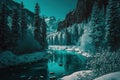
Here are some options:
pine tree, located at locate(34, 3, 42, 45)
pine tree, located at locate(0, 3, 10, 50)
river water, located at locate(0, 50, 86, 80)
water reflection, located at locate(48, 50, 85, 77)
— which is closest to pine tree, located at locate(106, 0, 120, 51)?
river water, located at locate(0, 50, 86, 80)

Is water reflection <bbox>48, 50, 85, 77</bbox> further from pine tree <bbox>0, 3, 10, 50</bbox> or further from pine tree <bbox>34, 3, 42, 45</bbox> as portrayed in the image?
pine tree <bbox>34, 3, 42, 45</bbox>

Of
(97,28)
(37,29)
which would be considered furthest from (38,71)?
(37,29)

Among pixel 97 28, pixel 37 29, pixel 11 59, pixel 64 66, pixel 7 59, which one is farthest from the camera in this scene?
pixel 37 29

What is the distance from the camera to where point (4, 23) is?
40.4 m

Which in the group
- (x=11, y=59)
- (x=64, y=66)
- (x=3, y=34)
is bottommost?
(x=64, y=66)

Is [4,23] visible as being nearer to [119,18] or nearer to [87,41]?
[119,18]

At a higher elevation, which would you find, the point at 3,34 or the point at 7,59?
the point at 3,34

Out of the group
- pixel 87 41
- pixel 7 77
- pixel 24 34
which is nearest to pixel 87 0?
pixel 87 41

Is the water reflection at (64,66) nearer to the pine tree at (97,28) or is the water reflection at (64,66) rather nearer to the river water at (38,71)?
the river water at (38,71)

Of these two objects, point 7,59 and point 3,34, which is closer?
point 7,59

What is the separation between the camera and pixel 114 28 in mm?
35000

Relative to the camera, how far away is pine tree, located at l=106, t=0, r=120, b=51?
33812mm

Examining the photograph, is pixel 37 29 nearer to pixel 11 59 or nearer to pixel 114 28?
pixel 11 59

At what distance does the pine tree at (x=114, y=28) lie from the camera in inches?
1331
